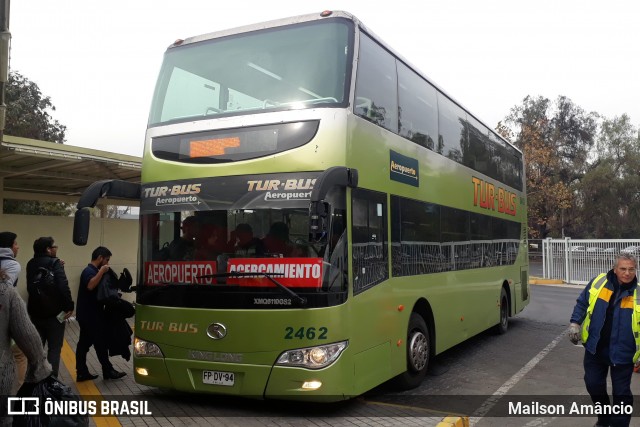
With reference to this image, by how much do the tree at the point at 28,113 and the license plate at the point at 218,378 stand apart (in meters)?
27.1

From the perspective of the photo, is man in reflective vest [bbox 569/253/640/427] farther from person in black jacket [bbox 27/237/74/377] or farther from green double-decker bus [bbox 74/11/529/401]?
person in black jacket [bbox 27/237/74/377]

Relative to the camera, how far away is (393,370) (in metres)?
6.38

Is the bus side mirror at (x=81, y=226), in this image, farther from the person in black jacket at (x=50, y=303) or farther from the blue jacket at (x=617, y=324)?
the blue jacket at (x=617, y=324)

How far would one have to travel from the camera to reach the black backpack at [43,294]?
20.0 feet

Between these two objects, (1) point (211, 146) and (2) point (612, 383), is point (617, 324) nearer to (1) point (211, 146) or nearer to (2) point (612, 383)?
(2) point (612, 383)

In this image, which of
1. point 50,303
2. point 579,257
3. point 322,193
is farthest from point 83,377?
point 579,257

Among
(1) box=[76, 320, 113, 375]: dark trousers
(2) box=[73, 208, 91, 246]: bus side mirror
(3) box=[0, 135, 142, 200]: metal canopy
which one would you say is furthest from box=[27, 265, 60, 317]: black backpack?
(3) box=[0, 135, 142, 200]: metal canopy

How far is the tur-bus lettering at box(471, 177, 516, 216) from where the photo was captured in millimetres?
9990

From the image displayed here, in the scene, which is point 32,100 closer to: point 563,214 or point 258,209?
point 258,209

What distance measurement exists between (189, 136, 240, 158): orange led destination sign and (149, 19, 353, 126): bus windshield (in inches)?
12.4

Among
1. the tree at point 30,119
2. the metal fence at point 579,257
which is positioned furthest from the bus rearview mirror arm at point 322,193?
the tree at point 30,119

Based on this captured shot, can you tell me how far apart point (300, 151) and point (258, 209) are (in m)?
0.73

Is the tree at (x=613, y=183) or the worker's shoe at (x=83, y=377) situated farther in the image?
the tree at (x=613, y=183)

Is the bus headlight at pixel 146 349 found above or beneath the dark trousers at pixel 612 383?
Answer: above
